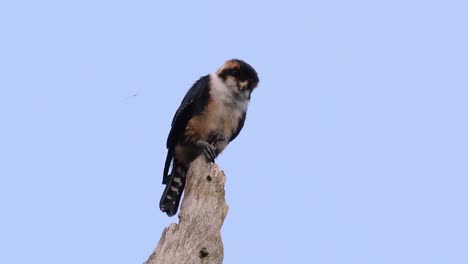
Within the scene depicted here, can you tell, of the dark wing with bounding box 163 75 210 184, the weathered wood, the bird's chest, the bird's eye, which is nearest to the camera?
the weathered wood

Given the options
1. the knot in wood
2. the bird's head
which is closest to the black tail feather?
the bird's head

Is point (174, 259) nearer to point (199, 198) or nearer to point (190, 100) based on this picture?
point (199, 198)

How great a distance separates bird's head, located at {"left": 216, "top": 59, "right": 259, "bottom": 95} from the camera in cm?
891

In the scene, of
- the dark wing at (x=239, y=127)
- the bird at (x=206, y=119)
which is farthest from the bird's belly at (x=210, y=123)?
the dark wing at (x=239, y=127)

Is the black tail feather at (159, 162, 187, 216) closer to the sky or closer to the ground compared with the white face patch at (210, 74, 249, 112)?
closer to the ground

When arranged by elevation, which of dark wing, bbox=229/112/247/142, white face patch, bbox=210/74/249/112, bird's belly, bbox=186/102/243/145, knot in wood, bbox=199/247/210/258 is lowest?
knot in wood, bbox=199/247/210/258

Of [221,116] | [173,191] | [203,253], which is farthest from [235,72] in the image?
[203,253]

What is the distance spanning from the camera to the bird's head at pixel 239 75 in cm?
891

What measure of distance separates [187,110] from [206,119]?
29 centimetres

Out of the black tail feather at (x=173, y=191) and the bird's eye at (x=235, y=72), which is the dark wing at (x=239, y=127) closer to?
the bird's eye at (x=235, y=72)

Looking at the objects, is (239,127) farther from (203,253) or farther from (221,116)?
(203,253)

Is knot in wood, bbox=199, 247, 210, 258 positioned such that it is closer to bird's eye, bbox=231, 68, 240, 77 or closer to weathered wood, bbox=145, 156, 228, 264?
weathered wood, bbox=145, 156, 228, 264

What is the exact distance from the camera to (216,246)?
225 inches

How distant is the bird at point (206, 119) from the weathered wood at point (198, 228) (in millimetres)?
2202
